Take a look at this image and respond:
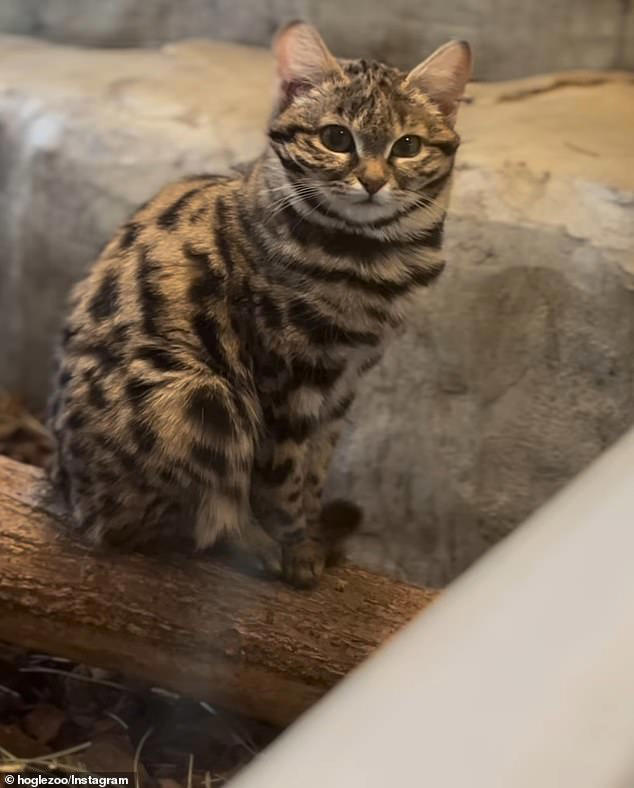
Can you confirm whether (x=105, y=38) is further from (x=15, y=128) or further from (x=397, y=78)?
(x=397, y=78)

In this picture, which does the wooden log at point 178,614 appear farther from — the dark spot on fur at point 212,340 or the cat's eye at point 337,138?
the cat's eye at point 337,138

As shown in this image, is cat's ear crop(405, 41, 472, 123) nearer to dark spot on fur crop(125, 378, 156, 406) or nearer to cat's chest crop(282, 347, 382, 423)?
cat's chest crop(282, 347, 382, 423)

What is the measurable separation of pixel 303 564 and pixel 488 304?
0.48 meters

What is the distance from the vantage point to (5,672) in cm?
132

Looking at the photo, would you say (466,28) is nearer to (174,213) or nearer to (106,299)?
(174,213)

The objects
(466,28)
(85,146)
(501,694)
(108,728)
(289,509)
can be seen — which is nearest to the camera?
(501,694)

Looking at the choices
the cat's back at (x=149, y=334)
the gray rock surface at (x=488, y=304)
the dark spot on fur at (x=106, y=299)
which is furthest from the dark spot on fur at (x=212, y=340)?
the gray rock surface at (x=488, y=304)

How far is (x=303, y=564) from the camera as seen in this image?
4.20ft

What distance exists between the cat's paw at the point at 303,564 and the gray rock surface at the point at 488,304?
152 mm

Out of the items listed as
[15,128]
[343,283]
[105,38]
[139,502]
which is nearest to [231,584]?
[139,502]

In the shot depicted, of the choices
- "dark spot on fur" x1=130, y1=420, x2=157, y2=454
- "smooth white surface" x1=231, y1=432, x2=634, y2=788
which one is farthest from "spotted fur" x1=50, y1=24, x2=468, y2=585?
"smooth white surface" x1=231, y1=432, x2=634, y2=788

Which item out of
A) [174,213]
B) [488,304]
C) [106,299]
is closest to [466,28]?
[488,304]

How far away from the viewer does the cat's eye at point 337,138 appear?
1.07 m

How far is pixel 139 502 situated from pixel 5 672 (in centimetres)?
30
